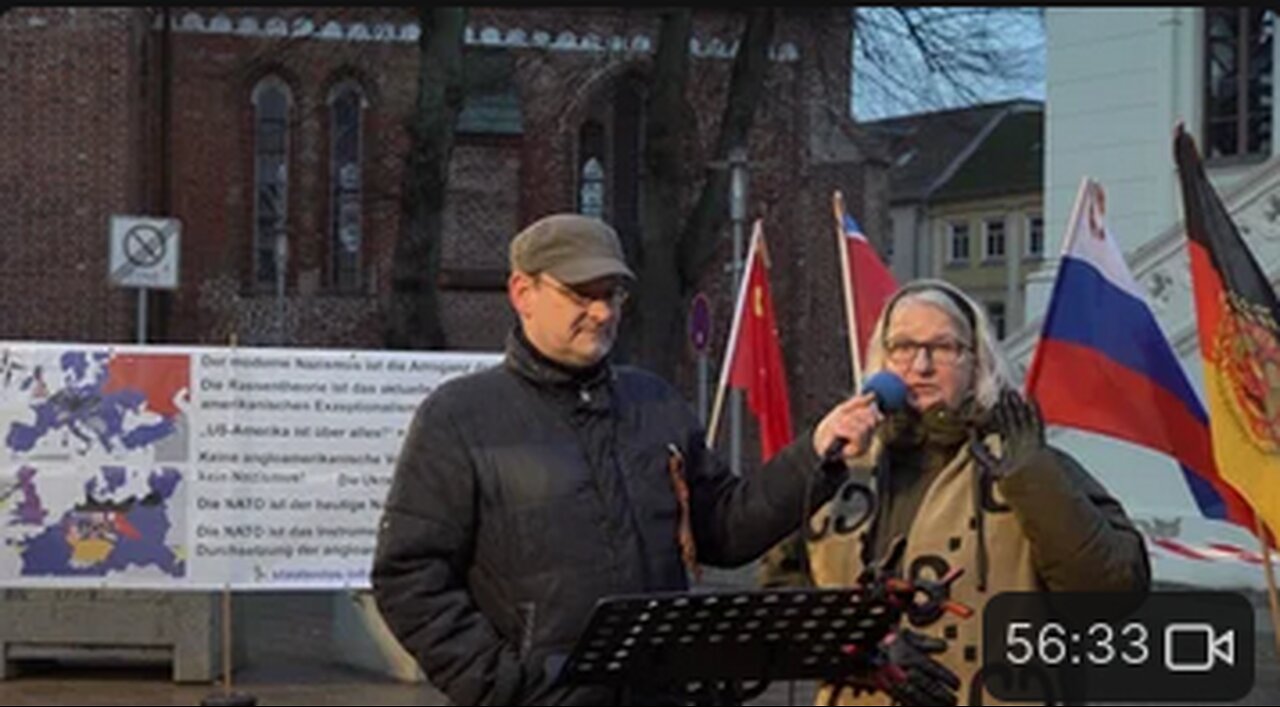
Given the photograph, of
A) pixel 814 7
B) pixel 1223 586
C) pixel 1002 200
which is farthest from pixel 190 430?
pixel 1002 200

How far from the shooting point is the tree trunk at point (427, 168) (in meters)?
20.4

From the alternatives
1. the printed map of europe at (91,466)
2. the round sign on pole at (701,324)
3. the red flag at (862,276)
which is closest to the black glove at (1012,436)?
the red flag at (862,276)

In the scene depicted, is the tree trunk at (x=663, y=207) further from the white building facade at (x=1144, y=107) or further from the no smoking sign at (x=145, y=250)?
the no smoking sign at (x=145, y=250)

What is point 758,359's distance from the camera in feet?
39.5

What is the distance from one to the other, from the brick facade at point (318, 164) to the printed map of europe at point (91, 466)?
16.6 m

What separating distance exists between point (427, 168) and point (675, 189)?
250 centimetres

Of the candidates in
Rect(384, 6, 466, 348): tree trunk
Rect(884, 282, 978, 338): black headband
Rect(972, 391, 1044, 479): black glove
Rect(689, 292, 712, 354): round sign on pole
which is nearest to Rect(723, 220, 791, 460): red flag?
Rect(689, 292, 712, 354): round sign on pole

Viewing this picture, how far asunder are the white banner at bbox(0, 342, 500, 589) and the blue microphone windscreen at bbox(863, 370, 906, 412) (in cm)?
742

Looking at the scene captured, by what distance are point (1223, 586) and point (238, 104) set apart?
18.6 metres

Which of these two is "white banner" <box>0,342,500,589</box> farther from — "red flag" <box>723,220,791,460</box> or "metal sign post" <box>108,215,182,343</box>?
"metal sign post" <box>108,215,182,343</box>

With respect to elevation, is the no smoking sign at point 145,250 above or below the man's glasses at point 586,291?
above

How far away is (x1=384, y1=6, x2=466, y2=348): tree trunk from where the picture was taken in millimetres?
20422

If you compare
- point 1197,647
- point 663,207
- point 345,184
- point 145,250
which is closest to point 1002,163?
point 345,184

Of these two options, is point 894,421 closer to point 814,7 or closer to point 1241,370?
point 1241,370
